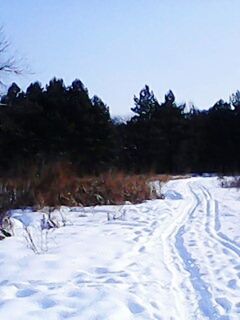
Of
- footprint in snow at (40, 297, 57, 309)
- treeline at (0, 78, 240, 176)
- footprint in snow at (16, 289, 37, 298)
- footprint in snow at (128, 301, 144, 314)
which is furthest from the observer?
treeline at (0, 78, 240, 176)

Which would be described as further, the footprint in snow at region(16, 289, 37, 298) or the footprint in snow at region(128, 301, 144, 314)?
the footprint in snow at region(16, 289, 37, 298)

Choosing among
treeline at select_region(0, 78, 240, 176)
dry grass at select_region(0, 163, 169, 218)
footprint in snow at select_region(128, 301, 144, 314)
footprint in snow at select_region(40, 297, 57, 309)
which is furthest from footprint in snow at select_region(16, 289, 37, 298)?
treeline at select_region(0, 78, 240, 176)

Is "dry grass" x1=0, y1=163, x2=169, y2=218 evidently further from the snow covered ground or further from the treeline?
the snow covered ground

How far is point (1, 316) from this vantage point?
17.5 ft

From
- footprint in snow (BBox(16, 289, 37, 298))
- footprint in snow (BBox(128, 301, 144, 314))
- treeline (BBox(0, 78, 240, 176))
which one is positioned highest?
treeline (BBox(0, 78, 240, 176))

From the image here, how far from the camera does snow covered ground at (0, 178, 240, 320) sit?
5645 mm

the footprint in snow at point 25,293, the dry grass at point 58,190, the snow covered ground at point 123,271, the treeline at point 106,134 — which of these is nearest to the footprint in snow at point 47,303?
the snow covered ground at point 123,271

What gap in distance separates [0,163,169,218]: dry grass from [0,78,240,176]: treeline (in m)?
0.81

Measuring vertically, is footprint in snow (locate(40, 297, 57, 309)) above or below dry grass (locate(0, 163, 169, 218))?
below

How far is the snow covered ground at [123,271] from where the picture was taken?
5.64m

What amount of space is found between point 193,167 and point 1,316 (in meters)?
62.1

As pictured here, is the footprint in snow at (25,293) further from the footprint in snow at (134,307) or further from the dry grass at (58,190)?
the dry grass at (58,190)

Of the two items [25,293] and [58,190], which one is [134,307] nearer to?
[25,293]

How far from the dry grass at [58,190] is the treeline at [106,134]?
811 mm
